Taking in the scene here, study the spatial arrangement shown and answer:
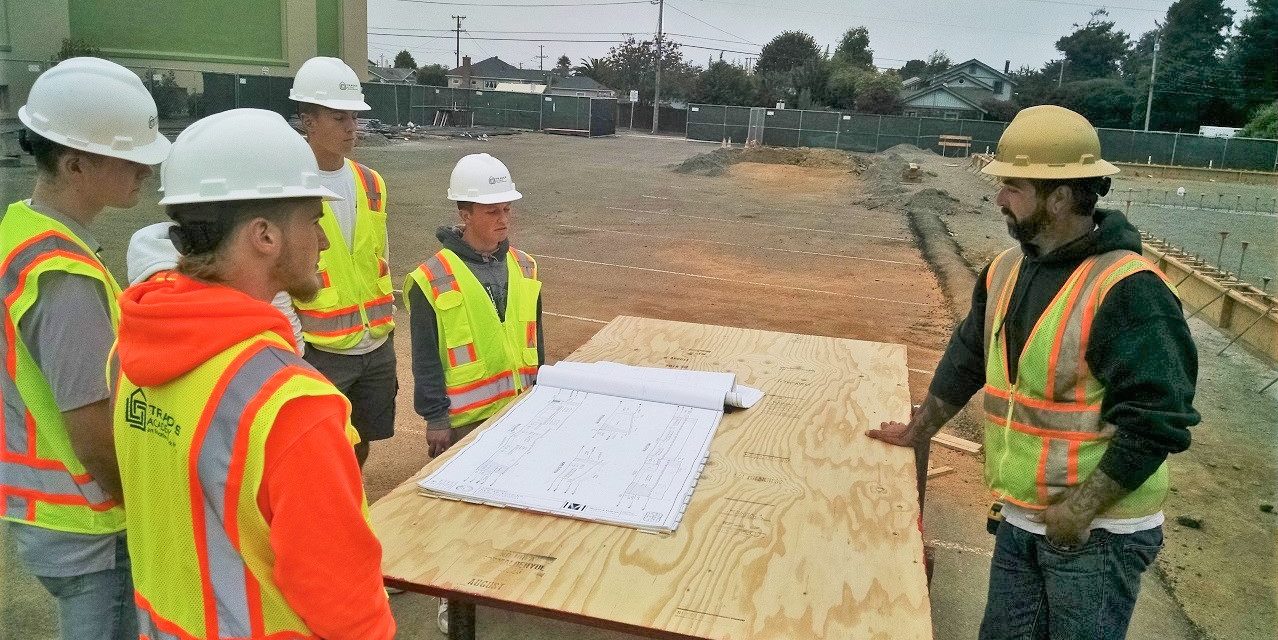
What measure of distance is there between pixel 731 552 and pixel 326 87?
288 cm

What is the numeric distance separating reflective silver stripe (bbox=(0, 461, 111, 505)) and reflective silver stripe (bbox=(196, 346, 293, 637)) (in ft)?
2.98

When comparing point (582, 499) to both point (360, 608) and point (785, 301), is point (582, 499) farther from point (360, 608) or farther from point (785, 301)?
point (785, 301)

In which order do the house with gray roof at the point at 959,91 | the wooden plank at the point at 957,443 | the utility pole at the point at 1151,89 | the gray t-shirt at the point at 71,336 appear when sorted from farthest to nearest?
1. the house with gray roof at the point at 959,91
2. the utility pole at the point at 1151,89
3. the wooden plank at the point at 957,443
4. the gray t-shirt at the point at 71,336

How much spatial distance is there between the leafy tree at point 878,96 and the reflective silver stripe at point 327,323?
2417 inches

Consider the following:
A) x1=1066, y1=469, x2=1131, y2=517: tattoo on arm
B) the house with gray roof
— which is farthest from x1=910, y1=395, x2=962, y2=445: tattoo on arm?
the house with gray roof

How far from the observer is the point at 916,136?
45094 mm

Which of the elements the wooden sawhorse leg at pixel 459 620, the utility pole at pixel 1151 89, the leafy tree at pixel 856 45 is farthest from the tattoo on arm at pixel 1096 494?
the leafy tree at pixel 856 45

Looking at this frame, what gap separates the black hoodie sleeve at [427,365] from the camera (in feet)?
11.6

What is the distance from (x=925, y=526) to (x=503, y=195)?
9.93ft

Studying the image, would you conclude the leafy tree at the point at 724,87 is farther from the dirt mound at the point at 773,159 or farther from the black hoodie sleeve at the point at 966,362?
the black hoodie sleeve at the point at 966,362

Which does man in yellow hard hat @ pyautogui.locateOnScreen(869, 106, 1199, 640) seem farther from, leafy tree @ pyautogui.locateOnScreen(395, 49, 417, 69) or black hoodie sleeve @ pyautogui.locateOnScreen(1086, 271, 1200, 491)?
leafy tree @ pyautogui.locateOnScreen(395, 49, 417, 69)

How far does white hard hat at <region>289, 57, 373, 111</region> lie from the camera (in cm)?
393

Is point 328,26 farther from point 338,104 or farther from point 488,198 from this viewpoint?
point 488,198

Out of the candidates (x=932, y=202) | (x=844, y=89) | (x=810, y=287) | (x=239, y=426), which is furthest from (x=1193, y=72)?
(x=239, y=426)
